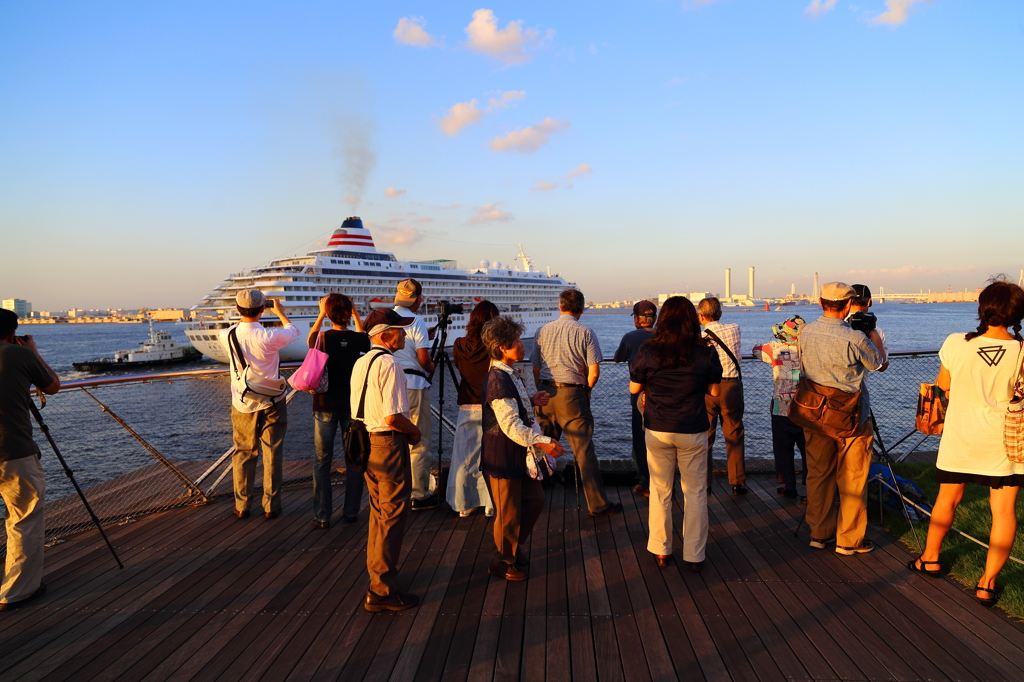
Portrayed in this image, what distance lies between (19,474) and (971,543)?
18.0ft

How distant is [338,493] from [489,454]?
2394mm

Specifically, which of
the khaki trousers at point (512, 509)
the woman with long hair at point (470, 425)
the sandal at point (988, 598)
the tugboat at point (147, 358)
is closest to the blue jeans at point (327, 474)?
the woman with long hair at point (470, 425)

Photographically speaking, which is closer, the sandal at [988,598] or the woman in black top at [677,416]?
the sandal at [988,598]

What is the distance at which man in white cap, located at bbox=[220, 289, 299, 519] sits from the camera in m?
3.84

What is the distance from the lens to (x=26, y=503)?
9.43 ft

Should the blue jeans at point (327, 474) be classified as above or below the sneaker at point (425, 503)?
above

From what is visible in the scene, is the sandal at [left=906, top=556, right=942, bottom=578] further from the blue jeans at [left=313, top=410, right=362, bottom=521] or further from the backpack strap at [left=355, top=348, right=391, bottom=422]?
the blue jeans at [left=313, top=410, right=362, bottom=521]

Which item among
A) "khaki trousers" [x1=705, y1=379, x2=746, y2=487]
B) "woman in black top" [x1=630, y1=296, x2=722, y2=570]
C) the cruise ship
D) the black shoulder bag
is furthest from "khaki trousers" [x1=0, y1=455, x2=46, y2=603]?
the cruise ship

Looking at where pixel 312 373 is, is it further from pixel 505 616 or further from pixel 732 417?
pixel 732 417

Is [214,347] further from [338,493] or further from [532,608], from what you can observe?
[532,608]

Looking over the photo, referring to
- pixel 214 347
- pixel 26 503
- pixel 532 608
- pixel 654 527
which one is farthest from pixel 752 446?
pixel 214 347

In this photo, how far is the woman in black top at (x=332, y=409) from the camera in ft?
12.6

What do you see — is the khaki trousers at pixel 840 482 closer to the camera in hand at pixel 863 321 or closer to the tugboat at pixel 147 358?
the camera in hand at pixel 863 321

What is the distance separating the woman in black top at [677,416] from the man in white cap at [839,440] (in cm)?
69
